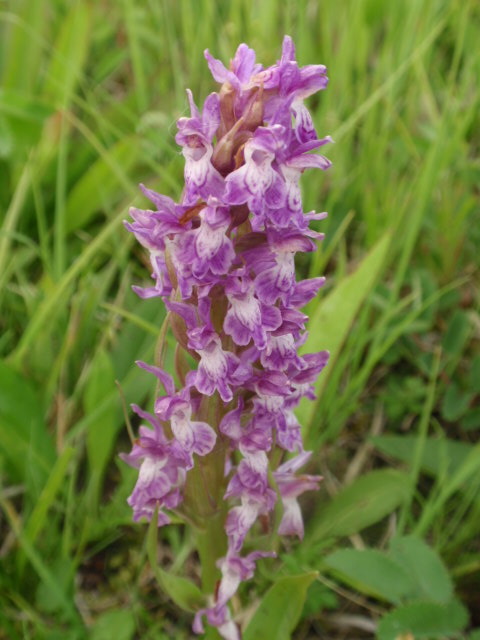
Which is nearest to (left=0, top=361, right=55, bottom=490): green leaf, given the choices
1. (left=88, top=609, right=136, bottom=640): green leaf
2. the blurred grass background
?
the blurred grass background

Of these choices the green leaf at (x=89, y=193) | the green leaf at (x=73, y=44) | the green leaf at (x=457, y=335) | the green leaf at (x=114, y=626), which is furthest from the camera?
the green leaf at (x=73, y=44)

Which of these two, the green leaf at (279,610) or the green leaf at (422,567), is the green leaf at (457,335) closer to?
the green leaf at (422,567)

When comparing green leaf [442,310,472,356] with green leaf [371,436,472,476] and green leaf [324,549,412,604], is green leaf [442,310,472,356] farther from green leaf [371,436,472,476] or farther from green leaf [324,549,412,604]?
green leaf [324,549,412,604]

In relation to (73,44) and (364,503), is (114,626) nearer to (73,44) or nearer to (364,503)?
(364,503)

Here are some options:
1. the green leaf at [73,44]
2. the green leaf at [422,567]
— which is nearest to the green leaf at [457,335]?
the green leaf at [422,567]

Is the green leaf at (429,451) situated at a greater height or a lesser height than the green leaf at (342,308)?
lesser
